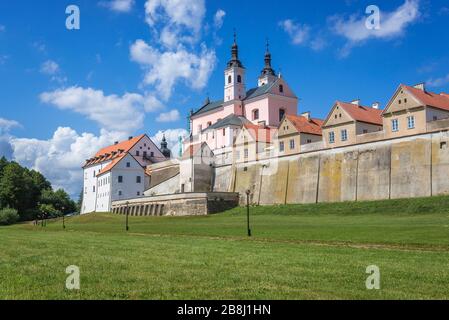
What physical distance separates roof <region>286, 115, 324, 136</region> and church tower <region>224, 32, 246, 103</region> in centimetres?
2717

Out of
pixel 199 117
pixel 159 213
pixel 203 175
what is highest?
pixel 199 117

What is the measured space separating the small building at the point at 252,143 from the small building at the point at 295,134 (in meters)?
3.36

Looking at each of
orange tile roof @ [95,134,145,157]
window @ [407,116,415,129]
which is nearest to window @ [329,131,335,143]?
window @ [407,116,415,129]

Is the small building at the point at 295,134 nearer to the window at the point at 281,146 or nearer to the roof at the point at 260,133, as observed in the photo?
the window at the point at 281,146

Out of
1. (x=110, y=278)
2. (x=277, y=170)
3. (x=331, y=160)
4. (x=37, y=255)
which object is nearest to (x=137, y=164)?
(x=277, y=170)

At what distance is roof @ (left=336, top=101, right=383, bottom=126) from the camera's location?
5881 centimetres

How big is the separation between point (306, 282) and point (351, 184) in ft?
151

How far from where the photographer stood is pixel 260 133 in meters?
74.9

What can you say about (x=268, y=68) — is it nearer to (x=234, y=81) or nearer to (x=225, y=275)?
(x=234, y=81)

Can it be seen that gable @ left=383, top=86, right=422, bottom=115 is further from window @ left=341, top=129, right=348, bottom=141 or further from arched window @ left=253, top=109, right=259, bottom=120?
arched window @ left=253, top=109, right=259, bottom=120

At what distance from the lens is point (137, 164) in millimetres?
90438

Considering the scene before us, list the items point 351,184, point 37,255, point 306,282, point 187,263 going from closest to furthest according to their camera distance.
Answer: point 306,282 < point 187,263 < point 37,255 < point 351,184

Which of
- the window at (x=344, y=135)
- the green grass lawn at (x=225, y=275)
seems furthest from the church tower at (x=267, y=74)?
the green grass lawn at (x=225, y=275)
